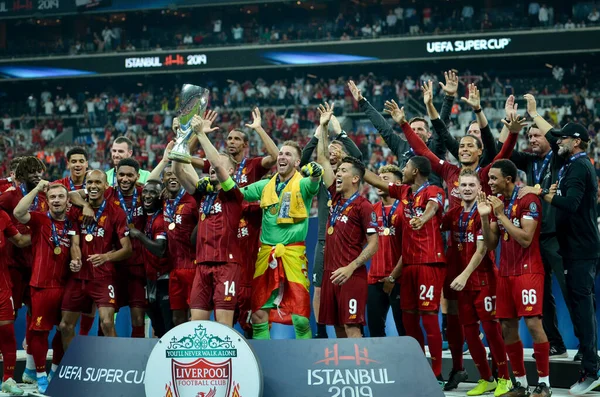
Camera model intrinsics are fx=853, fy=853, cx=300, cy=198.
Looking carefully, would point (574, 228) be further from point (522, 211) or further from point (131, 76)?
point (131, 76)

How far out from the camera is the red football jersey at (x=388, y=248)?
796 cm

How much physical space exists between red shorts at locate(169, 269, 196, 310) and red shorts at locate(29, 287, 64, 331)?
43.2 inches

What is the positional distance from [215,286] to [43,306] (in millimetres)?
1906

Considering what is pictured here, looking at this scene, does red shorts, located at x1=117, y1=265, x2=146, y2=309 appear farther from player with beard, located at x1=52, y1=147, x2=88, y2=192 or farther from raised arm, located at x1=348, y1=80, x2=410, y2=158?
raised arm, located at x1=348, y1=80, x2=410, y2=158

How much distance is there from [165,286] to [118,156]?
1487mm

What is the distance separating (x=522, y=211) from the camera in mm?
6922

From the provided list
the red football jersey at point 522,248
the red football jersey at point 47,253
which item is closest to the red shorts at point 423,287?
the red football jersey at point 522,248

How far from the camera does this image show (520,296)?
6.81 metres

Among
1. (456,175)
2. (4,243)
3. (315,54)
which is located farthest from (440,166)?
(315,54)

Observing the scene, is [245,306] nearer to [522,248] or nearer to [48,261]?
[48,261]

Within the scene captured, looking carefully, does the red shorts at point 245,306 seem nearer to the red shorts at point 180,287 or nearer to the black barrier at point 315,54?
the red shorts at point 180,287

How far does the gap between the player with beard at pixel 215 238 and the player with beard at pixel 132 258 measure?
1.07m

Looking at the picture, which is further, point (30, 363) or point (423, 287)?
point (30, 363)

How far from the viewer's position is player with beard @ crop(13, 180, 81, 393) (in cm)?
798
